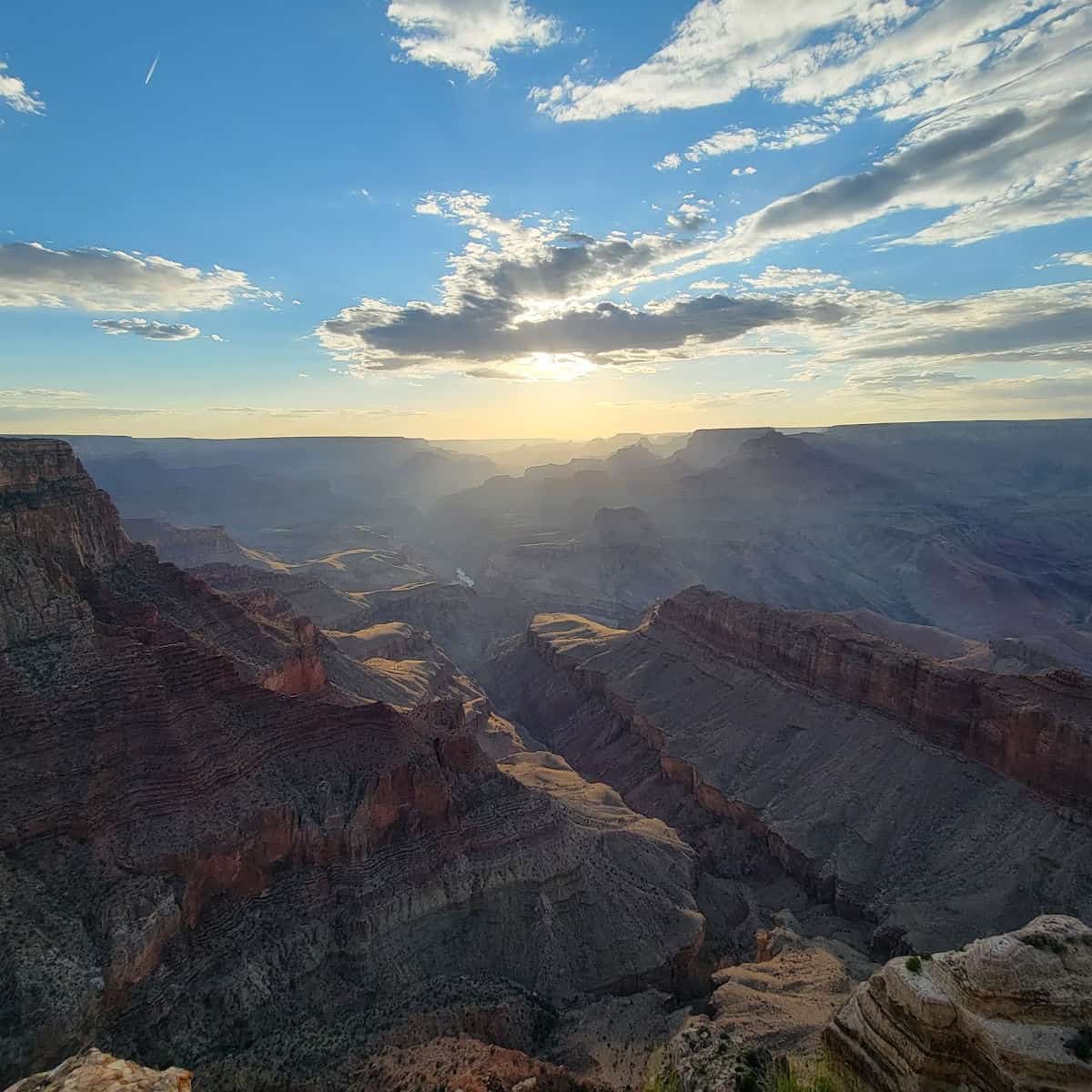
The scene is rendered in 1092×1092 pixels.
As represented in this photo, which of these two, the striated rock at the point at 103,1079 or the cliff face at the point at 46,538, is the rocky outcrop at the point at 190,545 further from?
the striated rock at the point at 103,1079

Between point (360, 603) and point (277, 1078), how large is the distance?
104m

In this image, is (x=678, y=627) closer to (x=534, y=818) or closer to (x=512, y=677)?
(x=512, y=677)

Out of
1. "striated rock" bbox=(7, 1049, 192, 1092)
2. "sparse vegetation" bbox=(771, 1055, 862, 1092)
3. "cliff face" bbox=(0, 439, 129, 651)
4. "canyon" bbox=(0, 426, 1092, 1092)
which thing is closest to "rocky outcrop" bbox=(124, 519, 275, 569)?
"canyon" bbox=(0, 426, 1092, 1092)

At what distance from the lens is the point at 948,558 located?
174375 mm

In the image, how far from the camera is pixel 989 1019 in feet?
66.1

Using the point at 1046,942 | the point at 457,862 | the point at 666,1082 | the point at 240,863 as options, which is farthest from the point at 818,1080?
the point at 240,863

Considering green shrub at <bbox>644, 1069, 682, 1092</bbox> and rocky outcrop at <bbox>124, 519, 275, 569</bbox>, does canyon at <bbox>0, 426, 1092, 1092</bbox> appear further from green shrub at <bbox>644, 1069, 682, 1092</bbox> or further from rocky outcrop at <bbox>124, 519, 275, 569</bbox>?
rocky outcrop at <bbox>124, 519, 275, 569</bbox>

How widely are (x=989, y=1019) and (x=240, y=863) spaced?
109 feet

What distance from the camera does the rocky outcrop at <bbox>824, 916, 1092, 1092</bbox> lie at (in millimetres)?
19234

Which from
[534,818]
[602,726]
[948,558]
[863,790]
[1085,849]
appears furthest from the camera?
[948,558]

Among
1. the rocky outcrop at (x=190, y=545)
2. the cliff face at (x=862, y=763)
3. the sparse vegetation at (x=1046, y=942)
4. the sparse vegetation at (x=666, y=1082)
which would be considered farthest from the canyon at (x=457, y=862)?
the rocky outcrop at (x=190, y=545)

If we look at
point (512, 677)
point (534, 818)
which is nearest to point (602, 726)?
point (512, 677)

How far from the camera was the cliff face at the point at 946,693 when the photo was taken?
48031 millimetres

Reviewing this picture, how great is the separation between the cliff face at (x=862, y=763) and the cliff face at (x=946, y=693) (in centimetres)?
12
